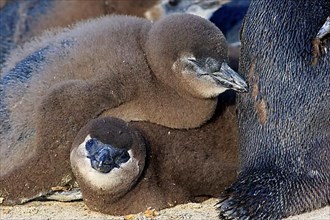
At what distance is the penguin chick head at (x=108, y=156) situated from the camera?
370cm

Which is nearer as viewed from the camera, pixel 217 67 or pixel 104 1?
pixel 217 67

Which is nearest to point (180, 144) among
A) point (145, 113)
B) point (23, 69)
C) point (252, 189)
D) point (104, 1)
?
point (145, 113)

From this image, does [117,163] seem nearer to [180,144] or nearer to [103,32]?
[180,144]

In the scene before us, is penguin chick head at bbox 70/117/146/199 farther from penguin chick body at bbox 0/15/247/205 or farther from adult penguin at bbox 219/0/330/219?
adult penguin at bbox 219/0/330/219

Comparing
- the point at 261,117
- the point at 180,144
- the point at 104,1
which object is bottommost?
the point at 104,1

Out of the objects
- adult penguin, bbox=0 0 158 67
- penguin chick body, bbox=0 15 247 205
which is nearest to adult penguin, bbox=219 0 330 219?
penguin chick body, bbox=0 15 247 205

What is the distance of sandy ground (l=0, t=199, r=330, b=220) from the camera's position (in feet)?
11.9

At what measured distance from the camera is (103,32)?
4.23 m

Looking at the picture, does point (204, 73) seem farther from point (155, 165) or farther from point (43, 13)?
point (43, 13)

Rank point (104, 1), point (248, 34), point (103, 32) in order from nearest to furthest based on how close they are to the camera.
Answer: point (248, 34), point (103, 32), point (104, 1)

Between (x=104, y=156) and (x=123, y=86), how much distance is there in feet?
1.24

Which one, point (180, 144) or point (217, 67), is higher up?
point (217, 67)

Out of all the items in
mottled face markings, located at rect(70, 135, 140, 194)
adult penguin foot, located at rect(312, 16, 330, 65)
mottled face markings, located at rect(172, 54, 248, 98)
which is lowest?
mottled face markings, located at rect(70, 135, 140, 194)

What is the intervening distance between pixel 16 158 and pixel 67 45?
0.58 meters
